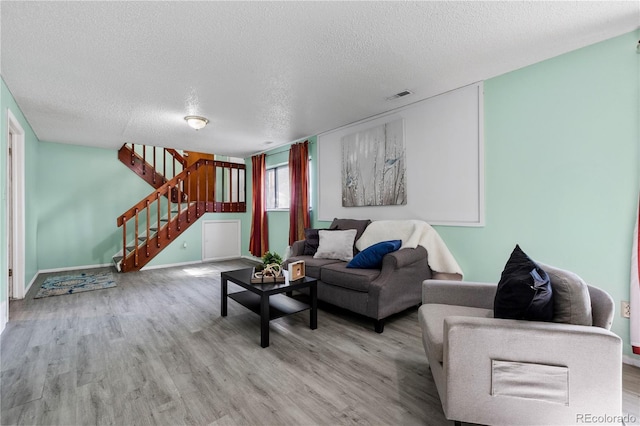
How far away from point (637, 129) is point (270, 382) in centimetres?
312

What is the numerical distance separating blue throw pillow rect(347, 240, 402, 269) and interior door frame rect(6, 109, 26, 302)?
Result: 423 centimetres

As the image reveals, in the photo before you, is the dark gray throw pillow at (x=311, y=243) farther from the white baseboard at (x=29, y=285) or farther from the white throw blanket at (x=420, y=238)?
the white baseboard at (x=29, y=285)

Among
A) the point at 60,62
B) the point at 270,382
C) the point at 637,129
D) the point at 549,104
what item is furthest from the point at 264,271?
the point at 637,129

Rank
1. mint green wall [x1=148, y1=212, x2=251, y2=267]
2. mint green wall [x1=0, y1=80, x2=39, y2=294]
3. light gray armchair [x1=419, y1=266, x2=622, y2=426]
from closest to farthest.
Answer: light gray armchair [x1=419, y1=266, x2=622, y2=426] < mint green wall [x1=0, y1=80, x2=39, y2=294] < mint green wall [x1=148, y1=212, x2=251, y2=267]

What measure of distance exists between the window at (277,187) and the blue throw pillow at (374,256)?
9.44 feet

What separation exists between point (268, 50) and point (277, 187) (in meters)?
3.70

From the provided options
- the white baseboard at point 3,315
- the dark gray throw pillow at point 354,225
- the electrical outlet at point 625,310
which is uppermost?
the dark gray throw pillow at point 354,225

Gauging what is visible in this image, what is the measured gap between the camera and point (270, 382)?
1835 mm

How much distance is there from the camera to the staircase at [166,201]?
5.37m

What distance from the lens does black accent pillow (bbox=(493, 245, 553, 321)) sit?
4.32ft

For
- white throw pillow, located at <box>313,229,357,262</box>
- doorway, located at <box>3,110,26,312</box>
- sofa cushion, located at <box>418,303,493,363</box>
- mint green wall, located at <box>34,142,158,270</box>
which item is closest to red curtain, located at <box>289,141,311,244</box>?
white throw pillow, located at <box>313,229,357,262</box>

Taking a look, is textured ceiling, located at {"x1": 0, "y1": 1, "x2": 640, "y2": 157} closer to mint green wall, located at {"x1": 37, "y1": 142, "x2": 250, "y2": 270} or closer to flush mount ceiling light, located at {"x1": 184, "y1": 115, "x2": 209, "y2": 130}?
flush mount ceiling light, located at {"x1": 184, "y1": 115, "x2": 209, "y2": 130}

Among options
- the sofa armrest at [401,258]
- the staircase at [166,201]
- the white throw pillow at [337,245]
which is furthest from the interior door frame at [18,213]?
the sofa armrest at [401,258]

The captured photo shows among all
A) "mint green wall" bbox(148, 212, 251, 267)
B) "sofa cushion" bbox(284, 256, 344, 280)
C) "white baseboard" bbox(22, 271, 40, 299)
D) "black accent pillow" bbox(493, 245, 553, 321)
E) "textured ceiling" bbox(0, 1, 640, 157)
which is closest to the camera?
"black accent pillow" bbox(493, 245, 553, 321)
